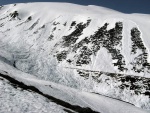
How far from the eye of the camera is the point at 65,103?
17812 millimetres

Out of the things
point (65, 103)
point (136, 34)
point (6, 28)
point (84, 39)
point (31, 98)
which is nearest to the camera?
point (31, 98)

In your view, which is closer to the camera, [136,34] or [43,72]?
[43,72]

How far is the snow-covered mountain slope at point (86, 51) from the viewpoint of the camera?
107 feet

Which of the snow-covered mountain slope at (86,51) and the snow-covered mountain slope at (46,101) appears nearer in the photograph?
the snow-covered mountain slope at (46,101)

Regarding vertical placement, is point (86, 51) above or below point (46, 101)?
above

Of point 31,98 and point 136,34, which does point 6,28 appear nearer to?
point 136,34

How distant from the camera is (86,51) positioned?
4109cm

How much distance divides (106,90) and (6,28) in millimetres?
37466

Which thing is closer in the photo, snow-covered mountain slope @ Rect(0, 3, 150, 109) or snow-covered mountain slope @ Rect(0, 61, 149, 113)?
snow-covered mountain slope @ Rect(0, 61, 149, 113)

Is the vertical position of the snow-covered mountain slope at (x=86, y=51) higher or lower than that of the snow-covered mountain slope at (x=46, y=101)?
higher

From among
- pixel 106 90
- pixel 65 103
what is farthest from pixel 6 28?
pixel 65 103

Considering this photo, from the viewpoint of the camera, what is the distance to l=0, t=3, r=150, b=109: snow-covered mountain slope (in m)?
32.8

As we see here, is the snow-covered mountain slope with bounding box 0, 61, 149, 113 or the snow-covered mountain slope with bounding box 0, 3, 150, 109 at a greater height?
the snow-covered mountain slope with bounding box 0, 3, 150, 109

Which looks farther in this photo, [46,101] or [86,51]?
[86,51]
